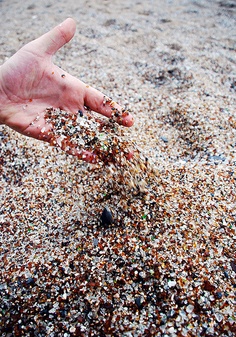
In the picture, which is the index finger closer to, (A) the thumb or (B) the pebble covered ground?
(B) the pebble covered ground

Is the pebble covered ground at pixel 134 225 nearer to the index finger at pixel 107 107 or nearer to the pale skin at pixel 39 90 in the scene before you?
the index finger at pixel 107 107

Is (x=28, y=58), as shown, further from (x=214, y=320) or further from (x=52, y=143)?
(x=214, y=320)

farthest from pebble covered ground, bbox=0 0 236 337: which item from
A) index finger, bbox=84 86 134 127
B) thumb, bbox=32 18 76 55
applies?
thumb, bbox=32 18 76 55

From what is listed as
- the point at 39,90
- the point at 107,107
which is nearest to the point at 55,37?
the point at 39,90

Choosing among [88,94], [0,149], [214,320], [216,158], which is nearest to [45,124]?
[88,94]

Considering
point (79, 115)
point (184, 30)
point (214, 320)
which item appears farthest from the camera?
point (184, 30)

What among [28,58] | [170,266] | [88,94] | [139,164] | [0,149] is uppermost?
[28,58]

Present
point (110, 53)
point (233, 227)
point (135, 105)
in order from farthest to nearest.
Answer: point (110, 53) < point (135, 105) < point (233, 227)
